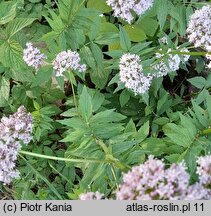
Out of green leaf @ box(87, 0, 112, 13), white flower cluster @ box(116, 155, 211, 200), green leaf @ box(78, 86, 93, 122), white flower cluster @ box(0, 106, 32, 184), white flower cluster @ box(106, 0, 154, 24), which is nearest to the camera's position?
white flower cluster @ box(116, 155, 211, 200)

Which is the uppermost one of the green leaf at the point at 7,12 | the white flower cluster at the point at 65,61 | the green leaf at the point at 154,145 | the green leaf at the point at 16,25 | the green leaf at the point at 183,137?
the green leaf at the point at 7,12

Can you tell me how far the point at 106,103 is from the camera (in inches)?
182

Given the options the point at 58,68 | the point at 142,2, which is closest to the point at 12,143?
the point at 58,68

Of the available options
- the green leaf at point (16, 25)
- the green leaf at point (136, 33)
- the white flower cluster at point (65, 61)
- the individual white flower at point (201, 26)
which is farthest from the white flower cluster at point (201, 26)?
the green leaf at point (16, 25)

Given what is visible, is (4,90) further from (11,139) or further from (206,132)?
(206,132)

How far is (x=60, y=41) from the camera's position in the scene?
408 cm

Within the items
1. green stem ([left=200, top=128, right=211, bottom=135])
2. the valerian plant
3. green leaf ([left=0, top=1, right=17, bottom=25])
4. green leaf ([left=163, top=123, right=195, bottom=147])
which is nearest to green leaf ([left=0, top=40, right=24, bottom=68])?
the valerian plant

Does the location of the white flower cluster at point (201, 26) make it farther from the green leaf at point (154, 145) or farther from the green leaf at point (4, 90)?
the green leaf at point (4, 90)

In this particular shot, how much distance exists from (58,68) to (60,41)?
25cm

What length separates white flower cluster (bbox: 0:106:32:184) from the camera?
3.31 meters

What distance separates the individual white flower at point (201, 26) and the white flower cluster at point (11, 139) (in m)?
1.62

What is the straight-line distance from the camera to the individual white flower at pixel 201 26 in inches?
156

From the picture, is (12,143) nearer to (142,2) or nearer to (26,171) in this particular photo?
(26,171)

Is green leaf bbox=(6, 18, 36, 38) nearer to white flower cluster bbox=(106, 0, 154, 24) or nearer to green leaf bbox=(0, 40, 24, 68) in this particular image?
green leaf bbox=(0, 40, 24, 68)
